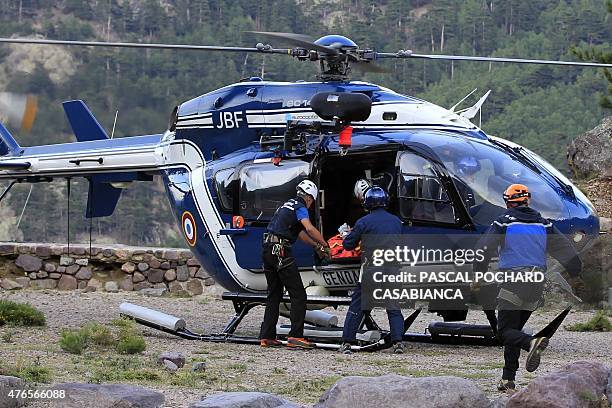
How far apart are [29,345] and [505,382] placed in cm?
490

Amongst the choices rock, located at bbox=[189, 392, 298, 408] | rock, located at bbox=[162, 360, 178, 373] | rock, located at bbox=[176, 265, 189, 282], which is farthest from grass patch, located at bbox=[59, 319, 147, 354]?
rock, located at bbox=[176, 265, 189, 282]

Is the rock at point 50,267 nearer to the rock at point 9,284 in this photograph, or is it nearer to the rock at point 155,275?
the rock at point 9,284

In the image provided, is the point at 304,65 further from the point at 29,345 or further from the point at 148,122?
the point at 29,345

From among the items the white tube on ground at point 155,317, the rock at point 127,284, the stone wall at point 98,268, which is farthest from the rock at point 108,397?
the rock at point 127,284

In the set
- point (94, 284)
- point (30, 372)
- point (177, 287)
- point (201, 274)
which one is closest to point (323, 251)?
point (30, 372)

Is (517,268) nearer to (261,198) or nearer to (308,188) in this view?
(308,188)

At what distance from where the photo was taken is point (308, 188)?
12.3 meters

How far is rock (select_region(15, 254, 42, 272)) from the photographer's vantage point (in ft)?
66.7

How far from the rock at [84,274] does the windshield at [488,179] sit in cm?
962

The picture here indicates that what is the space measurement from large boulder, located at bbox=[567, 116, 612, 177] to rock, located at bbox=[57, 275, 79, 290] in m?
8.90

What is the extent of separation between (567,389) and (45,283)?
14.1 metres

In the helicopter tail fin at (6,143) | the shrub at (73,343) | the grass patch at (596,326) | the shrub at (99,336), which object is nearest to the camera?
the shrub at (73,343)

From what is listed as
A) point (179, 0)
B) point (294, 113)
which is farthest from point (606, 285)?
point (179, 0)

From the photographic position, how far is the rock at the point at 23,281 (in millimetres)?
20250
